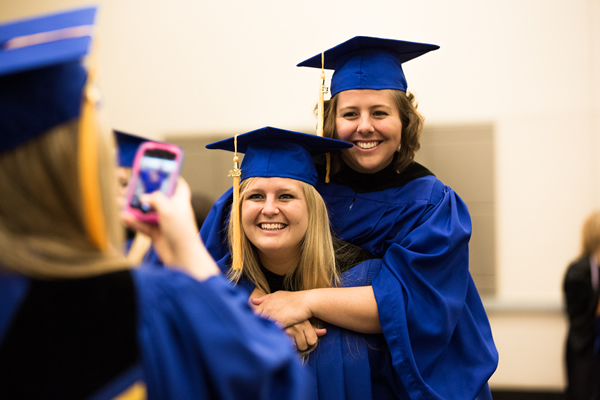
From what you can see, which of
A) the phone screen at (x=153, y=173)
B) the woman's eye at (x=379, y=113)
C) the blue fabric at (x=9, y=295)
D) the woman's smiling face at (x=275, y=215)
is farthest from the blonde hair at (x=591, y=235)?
the blue fabric at (x=9, y=295)

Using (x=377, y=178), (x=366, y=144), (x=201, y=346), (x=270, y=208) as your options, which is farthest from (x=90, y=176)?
(x=377, y=178)

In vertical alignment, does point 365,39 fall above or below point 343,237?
above

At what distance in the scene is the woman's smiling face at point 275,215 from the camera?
1827mm

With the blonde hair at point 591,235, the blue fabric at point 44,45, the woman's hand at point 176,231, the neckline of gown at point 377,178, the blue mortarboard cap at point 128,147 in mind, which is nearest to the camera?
the blue fabric at point 44,45

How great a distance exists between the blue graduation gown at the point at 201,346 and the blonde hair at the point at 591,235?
3377mm

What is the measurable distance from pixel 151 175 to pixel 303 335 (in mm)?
1039

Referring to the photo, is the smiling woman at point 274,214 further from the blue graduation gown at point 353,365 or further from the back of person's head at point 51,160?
the back of person's head at point 51,160

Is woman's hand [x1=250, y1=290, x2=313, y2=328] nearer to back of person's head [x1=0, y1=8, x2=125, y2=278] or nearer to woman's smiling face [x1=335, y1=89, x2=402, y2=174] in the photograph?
woman's smiling face [x1=335, y1=89, x2=402, y2=174]

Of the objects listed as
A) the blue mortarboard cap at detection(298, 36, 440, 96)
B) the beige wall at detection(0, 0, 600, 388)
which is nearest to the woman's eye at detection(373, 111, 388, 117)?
the blue mortarboard cap at detection(298, 36, 440, 96)

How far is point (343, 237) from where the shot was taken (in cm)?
207

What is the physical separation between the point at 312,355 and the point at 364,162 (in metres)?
0.81

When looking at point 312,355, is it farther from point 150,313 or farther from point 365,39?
point 365,39

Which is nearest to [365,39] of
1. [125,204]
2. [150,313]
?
[125,204]

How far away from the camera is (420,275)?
1.77 metres
